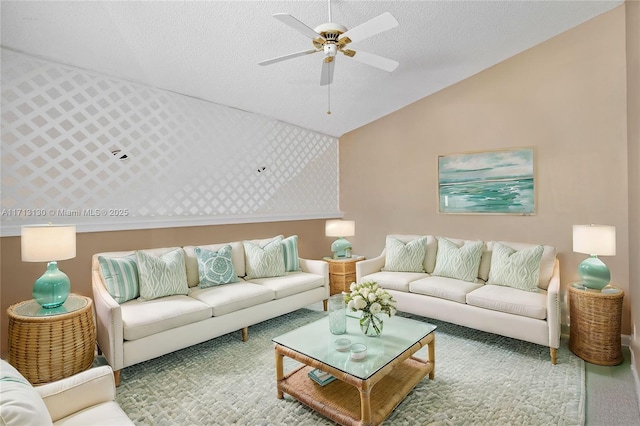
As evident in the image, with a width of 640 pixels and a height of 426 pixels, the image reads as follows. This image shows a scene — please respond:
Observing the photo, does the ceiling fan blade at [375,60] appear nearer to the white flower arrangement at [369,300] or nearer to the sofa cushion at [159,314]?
the white flower arrangement at [369,300]

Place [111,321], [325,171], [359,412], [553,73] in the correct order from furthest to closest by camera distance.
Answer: [325,171] → [553,73] → [111,321] → [359,412]

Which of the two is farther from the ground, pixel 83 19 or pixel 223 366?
pixel 83 19

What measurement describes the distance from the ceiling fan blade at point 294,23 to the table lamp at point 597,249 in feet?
8.28

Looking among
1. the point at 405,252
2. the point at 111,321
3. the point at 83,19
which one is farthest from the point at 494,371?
the point at 83,19

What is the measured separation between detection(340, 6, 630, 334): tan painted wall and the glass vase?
2186mm

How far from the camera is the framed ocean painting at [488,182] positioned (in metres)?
3.63

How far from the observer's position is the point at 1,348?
8.59 ft

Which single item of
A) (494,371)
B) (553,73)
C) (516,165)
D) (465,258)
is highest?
(553,73)

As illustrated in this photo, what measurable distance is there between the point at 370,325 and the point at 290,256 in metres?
1.70

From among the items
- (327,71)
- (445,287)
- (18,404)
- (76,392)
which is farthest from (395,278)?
(18,404)

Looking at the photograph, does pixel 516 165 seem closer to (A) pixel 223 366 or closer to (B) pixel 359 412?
(B) pixel 359 412

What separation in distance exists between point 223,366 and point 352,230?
239 centimetres

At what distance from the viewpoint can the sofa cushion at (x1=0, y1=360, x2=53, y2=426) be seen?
35.8 inches

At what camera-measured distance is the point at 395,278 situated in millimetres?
3648
